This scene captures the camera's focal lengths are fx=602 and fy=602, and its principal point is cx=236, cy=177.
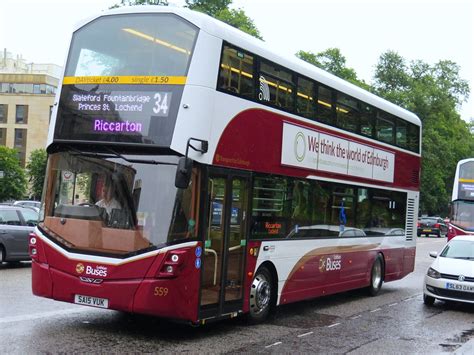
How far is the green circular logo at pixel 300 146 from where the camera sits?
10168mm

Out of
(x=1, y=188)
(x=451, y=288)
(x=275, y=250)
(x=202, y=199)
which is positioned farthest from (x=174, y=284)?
(x=1, y=188)

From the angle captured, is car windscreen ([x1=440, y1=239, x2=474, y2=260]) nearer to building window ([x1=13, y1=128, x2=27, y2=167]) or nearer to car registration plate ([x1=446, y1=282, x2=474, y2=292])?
car registration plate ([x1=446, y1=282, x2=474, y2=292])

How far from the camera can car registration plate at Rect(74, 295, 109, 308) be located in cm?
756

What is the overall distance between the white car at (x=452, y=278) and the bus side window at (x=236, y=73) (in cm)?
604

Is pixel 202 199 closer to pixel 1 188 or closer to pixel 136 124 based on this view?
pixel 136 124

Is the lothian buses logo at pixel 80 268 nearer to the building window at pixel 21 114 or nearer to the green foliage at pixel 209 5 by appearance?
the green foliage at pixel 209 5

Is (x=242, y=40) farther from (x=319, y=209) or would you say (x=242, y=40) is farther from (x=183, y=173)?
(x=319, y=209)

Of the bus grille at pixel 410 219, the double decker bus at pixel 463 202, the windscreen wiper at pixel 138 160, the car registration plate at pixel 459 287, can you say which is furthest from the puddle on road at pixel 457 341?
the double decker bus at pixel 463 202

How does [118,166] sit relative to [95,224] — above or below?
above

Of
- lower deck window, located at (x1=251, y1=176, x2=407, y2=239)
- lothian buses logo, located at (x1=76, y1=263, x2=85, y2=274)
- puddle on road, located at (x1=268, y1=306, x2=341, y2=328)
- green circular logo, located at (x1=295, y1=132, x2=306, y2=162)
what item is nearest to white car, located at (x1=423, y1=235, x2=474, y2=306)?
lower deck window, located at (x1=251, y1=176, x2=407, y2=239)

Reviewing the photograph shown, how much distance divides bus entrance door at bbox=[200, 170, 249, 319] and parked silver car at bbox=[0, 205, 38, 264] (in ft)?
27.0

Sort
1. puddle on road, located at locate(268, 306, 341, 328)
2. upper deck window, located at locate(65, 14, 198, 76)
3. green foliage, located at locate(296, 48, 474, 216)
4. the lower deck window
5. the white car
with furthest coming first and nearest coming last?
green foliage, located at locate(296, 48, 474, 216) → the white car → puddle on road, located at locate(268, 306, 341, 328) → the lower deck window → upper deck window, located at locate(65, 14, 198, 76)

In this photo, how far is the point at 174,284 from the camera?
7.44 m

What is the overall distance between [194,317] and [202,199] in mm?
1517
